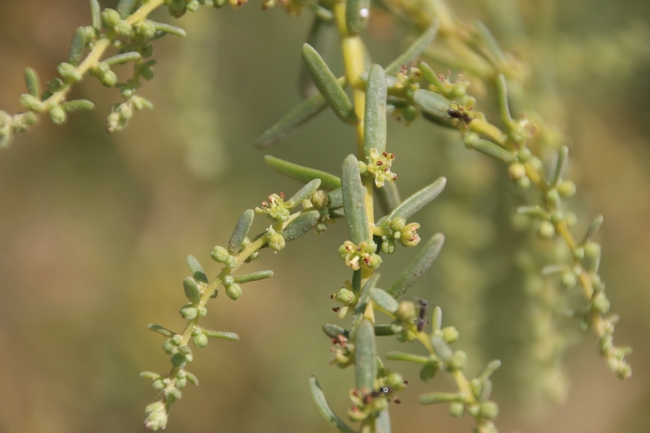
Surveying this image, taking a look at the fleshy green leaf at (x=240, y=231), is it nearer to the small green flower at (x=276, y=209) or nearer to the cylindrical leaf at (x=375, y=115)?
the small green flower at (x=276, y=209)

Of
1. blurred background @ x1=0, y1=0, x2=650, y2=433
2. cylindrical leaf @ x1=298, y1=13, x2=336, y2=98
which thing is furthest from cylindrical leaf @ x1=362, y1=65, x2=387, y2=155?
blurred background @ x1=0, y1=0, x2=650, y2=433

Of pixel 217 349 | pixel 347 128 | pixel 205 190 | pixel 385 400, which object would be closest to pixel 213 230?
pixel 205 190

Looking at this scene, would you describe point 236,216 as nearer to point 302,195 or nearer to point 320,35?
point 320,35

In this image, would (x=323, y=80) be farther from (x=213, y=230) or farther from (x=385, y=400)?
(x=213, y=230)

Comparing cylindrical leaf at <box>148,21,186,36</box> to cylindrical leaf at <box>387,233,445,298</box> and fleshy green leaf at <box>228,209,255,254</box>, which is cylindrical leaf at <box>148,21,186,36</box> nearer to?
fleshy green leaf at <box>228,209,255,254</box>

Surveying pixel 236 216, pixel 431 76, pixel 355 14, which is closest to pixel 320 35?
pixel 355 14
